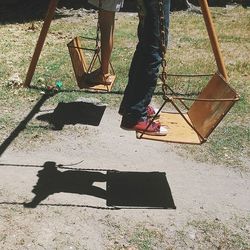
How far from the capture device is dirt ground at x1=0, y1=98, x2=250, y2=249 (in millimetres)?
3193

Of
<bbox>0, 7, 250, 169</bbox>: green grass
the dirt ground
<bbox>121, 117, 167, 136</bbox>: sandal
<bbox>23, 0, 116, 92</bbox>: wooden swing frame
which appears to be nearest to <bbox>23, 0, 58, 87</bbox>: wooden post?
<bbox>23, 0, 116, 92</bbox>: wooden swing frame

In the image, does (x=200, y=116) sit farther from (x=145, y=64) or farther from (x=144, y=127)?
(x=145, y=64)

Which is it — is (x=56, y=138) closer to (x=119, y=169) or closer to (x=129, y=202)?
(x=119, y=169)

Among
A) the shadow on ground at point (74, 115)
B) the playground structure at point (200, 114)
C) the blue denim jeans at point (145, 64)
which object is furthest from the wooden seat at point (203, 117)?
the shadow on ground at point (74, 115)

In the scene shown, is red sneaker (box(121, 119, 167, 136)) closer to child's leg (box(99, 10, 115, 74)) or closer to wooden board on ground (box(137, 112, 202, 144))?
wooden board on ground (box(137, 112, 202, 144))

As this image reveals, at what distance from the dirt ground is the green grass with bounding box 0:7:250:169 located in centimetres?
33

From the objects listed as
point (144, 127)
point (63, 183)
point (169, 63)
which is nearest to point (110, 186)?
point (63, 183)

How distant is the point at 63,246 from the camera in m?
3.10

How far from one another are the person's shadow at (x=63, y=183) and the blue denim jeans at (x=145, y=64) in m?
0.60

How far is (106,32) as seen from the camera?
495 cm

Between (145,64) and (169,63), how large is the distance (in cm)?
302

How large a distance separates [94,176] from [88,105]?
4.67ft

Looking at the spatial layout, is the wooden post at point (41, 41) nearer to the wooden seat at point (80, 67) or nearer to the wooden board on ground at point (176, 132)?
the wooden seat at point (80, 67)

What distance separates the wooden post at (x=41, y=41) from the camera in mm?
5116
